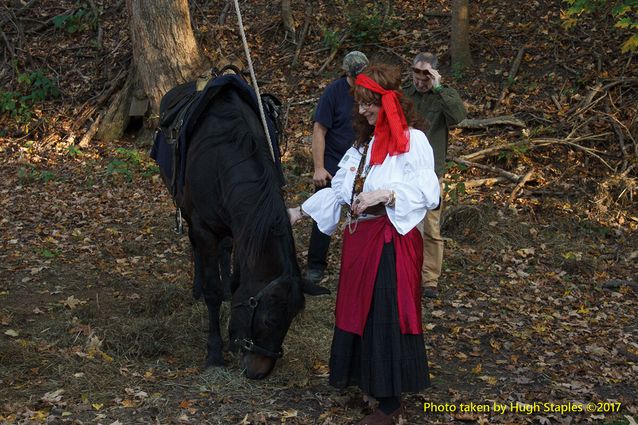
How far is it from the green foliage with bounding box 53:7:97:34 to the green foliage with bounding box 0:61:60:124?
116 centimetres

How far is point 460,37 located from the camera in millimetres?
11039

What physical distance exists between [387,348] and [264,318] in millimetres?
727

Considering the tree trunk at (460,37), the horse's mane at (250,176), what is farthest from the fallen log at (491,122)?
the horse's mane at (250,176)

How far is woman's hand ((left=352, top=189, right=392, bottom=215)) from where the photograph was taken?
12.8 feet

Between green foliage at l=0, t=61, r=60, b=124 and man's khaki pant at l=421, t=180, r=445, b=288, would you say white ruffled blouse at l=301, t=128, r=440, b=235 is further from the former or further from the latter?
green foliage at l=0, t=61, r=60, b=124

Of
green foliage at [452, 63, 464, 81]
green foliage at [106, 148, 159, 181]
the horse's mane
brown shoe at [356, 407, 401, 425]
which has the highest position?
green foliage at [452, 63, 464, 81]

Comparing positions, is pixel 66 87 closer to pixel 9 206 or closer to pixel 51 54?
pixel 51 54

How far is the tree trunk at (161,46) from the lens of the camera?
34.0 ft

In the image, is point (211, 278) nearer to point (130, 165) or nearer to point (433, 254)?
point (433, 254)

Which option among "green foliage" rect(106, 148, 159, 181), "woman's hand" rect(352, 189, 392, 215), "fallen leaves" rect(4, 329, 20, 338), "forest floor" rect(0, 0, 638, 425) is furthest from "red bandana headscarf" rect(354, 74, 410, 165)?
"green foliage" rect(106, 148, 159, 181)

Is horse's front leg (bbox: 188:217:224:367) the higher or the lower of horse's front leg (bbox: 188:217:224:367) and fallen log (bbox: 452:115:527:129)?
the lower

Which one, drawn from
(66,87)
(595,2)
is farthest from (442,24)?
(66,87)

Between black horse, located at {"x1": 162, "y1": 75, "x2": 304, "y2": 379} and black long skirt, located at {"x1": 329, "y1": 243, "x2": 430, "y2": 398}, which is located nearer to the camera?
black long skirt, located at {"x1": 329, "y1": 243, "x2": 430, "y2": 398}

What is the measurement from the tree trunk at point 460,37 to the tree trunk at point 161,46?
3.74m
